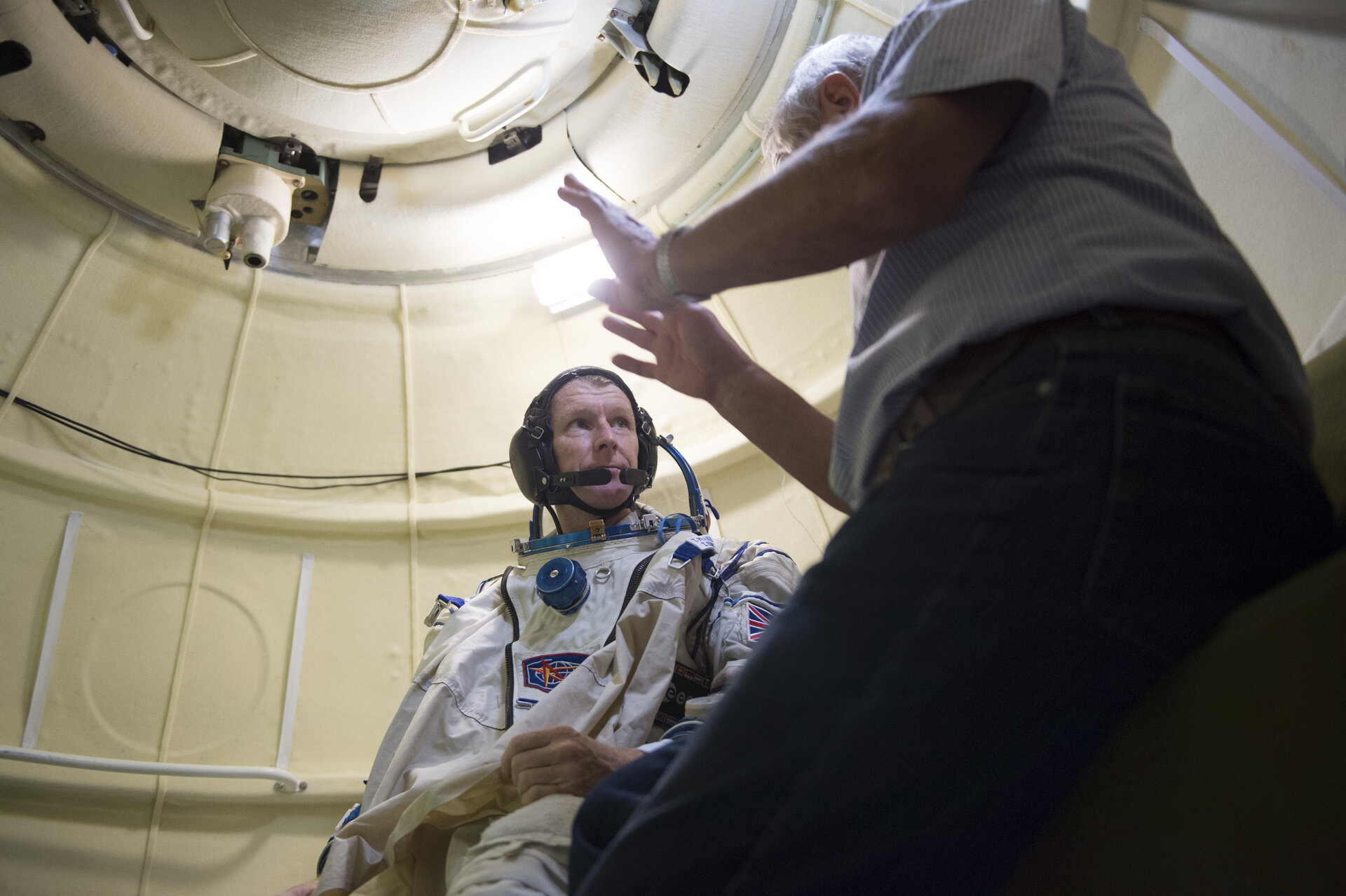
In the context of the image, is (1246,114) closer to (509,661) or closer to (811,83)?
(811,83)

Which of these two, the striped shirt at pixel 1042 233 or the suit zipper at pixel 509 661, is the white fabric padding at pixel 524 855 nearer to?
the suit zipper at pixel 509 661

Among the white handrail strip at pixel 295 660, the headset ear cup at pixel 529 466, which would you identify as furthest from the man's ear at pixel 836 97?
the white handrail strip at pixel 295 660

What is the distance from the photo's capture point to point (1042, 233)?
85 centimetres

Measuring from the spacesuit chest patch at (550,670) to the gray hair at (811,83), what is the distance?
1412mm

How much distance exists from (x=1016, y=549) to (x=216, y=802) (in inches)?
133

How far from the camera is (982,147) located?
91cm

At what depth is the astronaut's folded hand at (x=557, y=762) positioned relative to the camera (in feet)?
5.50

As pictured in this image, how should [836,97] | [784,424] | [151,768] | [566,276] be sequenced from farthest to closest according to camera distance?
→ [566,276] < [151,768] < [784,424] < [836,97]

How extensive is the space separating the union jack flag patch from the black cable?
215cm

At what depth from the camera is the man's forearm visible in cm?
149

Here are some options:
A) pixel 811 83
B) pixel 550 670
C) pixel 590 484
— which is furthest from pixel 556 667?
pixel 811 83

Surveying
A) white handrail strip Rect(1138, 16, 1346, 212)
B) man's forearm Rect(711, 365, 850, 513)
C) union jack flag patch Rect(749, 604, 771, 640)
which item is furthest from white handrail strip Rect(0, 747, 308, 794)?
white handrail strip Rect(1138, 16, 1346, 212)

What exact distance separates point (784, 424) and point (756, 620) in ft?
2.78

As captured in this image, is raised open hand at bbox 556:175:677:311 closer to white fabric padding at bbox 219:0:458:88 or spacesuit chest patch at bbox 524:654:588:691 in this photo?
spacesuit chest patch at bbox 524:654:588:691
